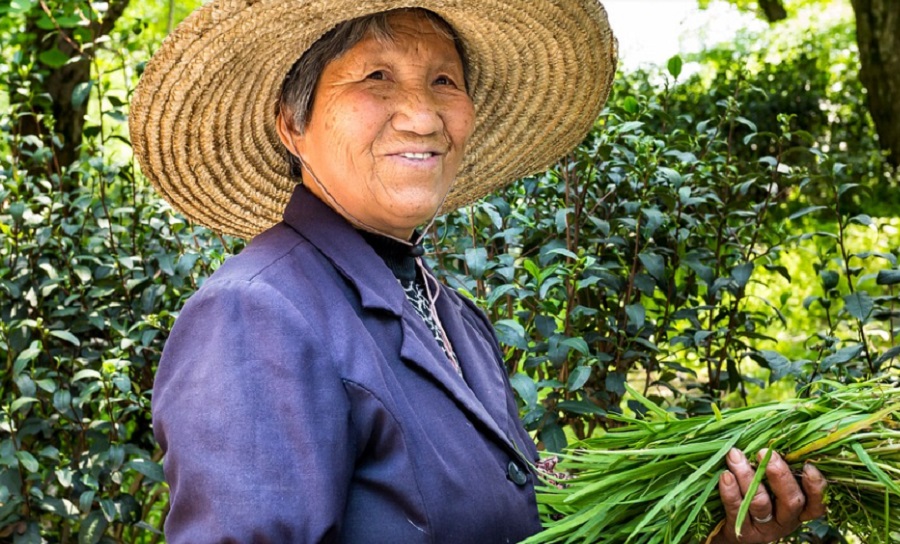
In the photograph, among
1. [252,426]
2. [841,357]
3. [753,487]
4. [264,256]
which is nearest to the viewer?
[252,426]

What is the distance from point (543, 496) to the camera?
180 centimetres

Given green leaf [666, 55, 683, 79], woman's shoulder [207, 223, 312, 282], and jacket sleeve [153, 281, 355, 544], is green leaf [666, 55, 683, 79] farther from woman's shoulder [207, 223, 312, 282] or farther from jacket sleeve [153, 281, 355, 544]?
jacket sleeve [153, 281, 355, 544]

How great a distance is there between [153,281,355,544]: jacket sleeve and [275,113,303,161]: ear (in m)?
0.46

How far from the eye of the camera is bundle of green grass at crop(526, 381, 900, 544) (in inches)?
61.1

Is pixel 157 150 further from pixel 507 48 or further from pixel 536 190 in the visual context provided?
pixel 536 190

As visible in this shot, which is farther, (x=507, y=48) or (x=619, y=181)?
(x=619, y=181)

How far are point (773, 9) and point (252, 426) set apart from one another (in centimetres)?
1330

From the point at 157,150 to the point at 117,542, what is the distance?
153cm

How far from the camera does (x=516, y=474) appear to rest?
182cm

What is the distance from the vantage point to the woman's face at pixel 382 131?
1855 mm

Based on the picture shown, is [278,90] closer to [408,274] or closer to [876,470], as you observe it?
Result: [408,274]

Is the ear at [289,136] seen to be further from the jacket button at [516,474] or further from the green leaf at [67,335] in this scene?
the green leaf at [67,335]

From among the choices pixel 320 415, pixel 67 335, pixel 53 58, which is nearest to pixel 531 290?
pixel 320 415

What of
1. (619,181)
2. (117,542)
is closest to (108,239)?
(117,542)
